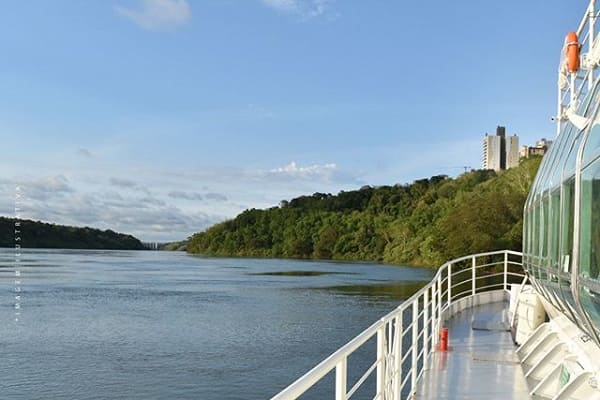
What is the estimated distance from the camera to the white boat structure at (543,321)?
Answer: 2.78m

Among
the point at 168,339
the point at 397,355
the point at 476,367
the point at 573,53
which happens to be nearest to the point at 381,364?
the point at 397,355

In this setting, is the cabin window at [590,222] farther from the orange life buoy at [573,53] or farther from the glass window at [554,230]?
the orange life buoy at [573,53]

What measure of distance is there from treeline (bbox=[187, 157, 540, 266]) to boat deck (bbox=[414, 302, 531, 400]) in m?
35.9

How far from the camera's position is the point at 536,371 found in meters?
5.88

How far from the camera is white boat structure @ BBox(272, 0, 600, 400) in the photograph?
2781 mm

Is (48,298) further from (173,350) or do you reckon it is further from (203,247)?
(203,247)

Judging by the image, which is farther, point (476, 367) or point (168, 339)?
point (168, 339)

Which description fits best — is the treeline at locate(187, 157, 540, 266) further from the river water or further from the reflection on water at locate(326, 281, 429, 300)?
the river water

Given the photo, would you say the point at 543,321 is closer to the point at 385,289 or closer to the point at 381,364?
the point at 381,364

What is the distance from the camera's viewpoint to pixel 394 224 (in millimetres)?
84188

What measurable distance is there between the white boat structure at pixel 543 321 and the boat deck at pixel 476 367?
1 centimetres

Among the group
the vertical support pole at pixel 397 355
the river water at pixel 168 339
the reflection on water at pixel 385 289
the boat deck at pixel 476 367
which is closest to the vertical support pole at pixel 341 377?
the vertical support pole at pixel 397 355

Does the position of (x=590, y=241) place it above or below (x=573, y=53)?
below

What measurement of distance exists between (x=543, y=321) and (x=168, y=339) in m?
12.4
